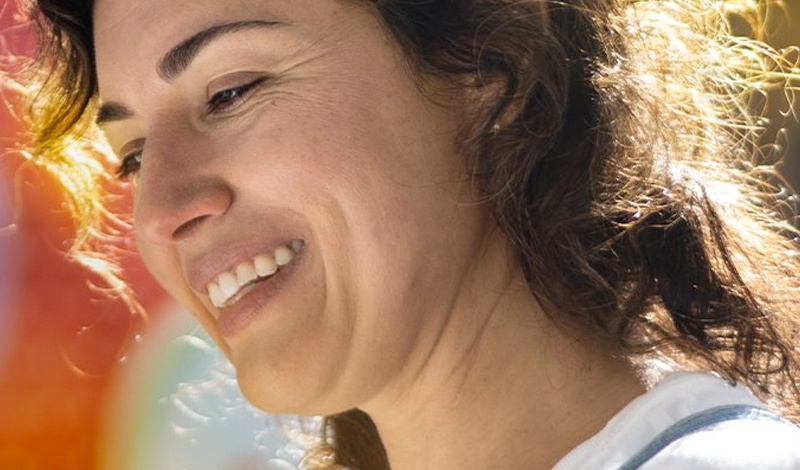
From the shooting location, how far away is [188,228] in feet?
5.87

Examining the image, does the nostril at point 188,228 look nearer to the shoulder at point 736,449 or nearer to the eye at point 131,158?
the eye at point 131,158

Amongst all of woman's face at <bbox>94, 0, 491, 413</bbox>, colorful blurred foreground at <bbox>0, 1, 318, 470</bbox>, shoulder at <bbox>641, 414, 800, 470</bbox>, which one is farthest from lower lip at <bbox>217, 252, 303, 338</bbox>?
colorful blurred foreground at <bbox>0, 1, 318, 470</bbox>

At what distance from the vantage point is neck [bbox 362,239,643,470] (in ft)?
5.66

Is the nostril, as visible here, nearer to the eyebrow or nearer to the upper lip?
the upper lip

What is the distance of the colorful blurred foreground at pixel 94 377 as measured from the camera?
253 centimetres

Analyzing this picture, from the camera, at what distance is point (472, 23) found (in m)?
1.79

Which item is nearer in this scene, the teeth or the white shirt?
the white shirt

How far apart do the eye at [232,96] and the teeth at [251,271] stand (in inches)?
7.3

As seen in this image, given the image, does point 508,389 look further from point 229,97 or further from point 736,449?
point 229,97

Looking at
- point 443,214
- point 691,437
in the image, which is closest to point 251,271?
point 443,214

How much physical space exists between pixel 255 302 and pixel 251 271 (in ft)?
0.13

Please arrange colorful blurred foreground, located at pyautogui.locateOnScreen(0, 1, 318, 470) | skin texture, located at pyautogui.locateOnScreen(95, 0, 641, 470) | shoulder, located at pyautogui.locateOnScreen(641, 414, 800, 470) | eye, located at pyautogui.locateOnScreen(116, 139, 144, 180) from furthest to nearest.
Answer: colorful blurred foreground, located at pyautogui.locateOnScreen(0, 1, 318, 470)
eye, located at pyautogui.locateOnScreen(116, 139, 144, 180)
skin texture, located at pyautogui.locateOnScreen(95, 0, 641, 470)
shoulder, located at pyautogui.locateOnScreen(641, 414, 800, 470)

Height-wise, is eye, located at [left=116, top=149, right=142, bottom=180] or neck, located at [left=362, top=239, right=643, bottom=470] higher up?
eye, located at [left=116, top=149, right=142, bottom=180]

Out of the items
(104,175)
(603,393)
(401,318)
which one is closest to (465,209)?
(401,318)
